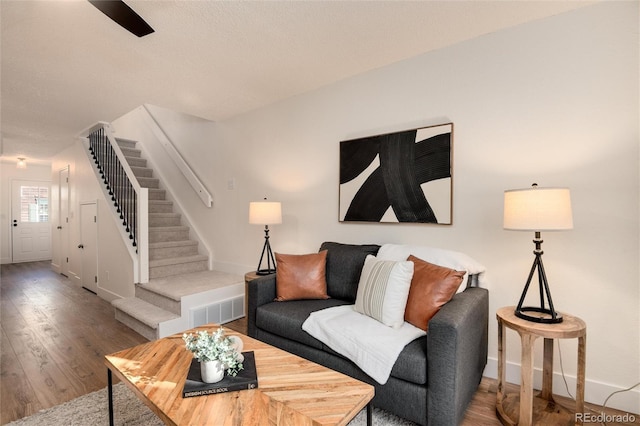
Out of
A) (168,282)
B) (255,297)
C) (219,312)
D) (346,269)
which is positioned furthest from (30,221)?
(346,269)

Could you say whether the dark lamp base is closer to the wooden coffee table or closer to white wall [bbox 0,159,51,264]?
the wooden coffee table

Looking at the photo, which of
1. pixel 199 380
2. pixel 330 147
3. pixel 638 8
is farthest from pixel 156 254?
pixel 638 8

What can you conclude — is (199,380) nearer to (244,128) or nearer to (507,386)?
(507,386)

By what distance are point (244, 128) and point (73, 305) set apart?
3.33m

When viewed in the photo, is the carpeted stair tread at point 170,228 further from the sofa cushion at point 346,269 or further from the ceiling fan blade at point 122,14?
the ceiling fan blade at point 122,14

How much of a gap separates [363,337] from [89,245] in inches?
200

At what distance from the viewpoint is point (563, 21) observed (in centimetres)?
205

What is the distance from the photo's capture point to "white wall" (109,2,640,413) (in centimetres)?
188

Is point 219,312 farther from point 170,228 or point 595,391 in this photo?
point 595,391

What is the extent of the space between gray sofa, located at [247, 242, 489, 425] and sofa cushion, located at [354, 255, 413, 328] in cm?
23

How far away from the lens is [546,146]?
211 cm

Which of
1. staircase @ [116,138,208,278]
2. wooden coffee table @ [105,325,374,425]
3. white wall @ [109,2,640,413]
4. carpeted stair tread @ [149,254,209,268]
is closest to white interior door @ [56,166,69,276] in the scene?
staircase @ [116,138,208,278]

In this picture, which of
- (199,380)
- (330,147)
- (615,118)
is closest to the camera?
(199,380)

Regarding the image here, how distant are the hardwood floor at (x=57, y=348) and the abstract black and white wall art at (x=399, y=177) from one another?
1.42 metres
